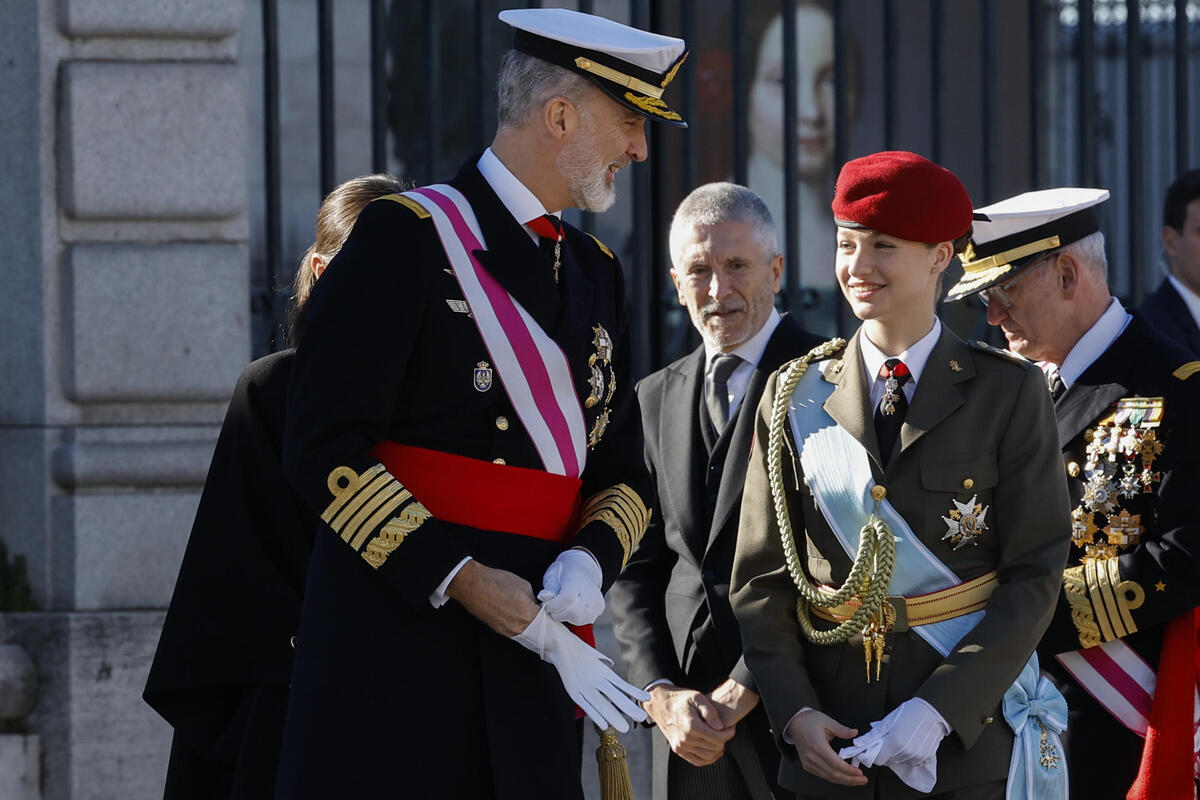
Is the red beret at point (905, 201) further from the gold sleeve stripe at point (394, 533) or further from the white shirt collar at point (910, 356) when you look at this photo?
the gold sleeve stripe at point (394, 533)

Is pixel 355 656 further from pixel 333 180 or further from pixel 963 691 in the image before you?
pixel 333 180

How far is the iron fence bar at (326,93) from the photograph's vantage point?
534cm

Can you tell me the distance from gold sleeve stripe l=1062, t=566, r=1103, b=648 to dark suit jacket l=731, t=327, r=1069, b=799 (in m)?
0.63

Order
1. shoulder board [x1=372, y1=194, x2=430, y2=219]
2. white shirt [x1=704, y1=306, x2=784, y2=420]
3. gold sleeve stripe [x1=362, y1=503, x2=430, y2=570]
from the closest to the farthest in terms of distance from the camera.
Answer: gold sleeve stripe [x1=362, y1=503, x2=430, y2=570]
shoulder board [x1=372, y1=194, x2=430, y2=219]
white shirt [x1=704, y1=306, x2=784, y2=420]

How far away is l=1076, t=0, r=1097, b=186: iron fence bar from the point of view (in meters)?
5.84

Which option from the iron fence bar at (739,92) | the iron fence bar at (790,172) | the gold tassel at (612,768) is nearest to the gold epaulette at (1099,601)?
the gold tassel at (612,768)

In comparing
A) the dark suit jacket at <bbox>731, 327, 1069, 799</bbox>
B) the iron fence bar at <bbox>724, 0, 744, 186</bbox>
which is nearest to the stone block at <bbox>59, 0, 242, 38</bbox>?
the iron fence bar at <bbox>724, 0, 744, 186</bbox>

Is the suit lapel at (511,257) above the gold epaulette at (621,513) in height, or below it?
above

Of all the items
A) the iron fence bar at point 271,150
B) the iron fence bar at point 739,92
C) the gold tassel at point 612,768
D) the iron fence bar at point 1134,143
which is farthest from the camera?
the iron fence bar at point 1134,143

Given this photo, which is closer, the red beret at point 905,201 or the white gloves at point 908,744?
the white gloves at point 908,744

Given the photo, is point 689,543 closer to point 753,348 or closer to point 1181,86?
point 753,348

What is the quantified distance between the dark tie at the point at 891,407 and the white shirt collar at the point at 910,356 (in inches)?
0.4

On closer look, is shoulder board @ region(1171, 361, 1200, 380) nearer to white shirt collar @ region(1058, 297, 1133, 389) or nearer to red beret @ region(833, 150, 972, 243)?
white shirt collar @ region(1058, 297, 1133, 389)

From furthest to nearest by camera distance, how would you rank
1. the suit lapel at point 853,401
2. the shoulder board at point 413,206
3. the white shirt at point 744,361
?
1. the white shirt at point 744,361
2. the suit lapel at point 853,401
3. the shoulder board at point 413,206
